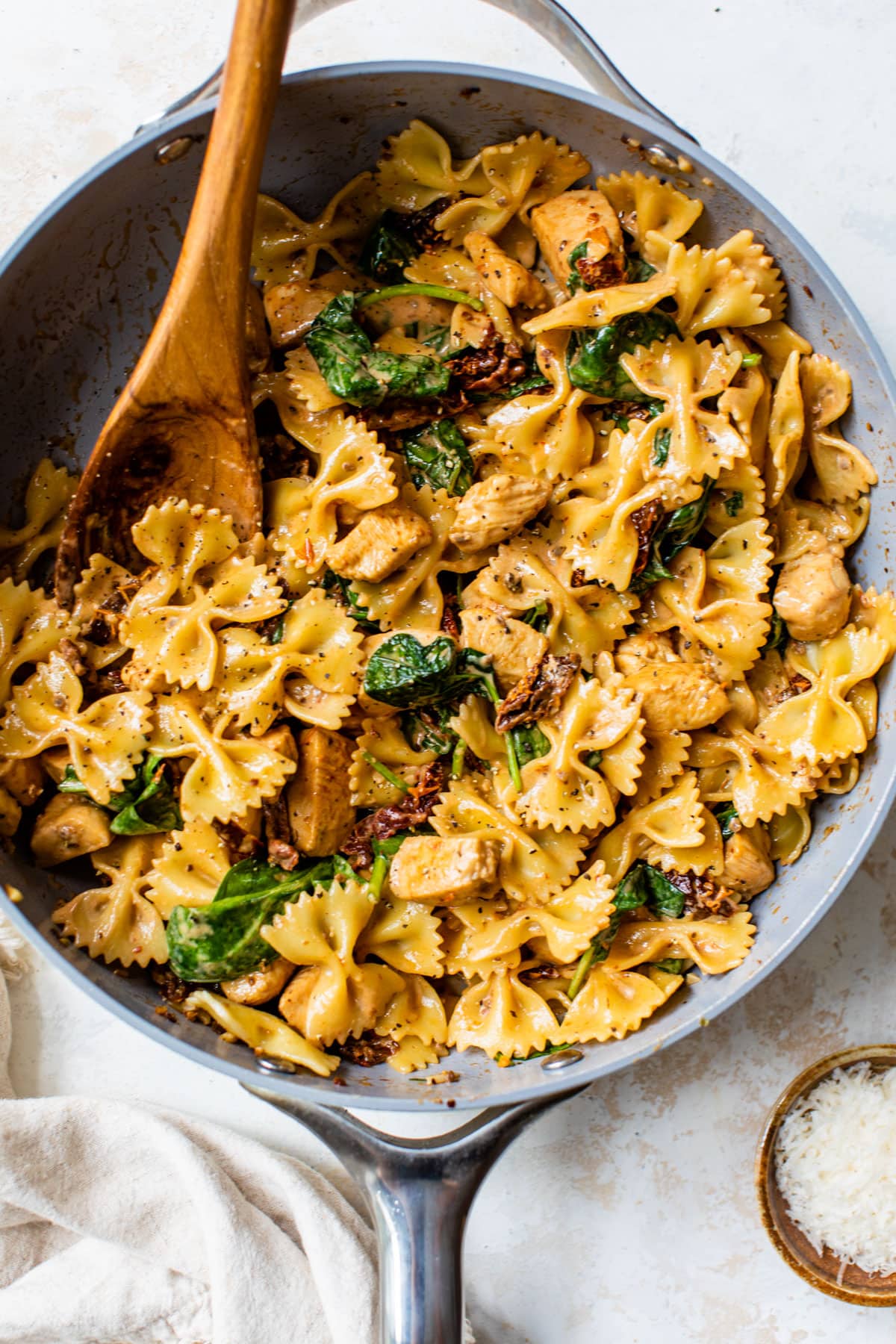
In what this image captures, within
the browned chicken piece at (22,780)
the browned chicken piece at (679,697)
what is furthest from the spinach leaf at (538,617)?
the browned chicken piece at (22,780)

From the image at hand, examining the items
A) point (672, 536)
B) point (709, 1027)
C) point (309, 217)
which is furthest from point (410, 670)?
point (709, 1027)

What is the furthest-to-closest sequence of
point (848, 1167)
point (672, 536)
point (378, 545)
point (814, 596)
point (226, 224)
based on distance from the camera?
1. point (848, 1167)
2. point (672, 536)
3. point (378, 545)
4. point (814, 596)
5. point (226, 224)

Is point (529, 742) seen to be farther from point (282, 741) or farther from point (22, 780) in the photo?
point (22, 780)

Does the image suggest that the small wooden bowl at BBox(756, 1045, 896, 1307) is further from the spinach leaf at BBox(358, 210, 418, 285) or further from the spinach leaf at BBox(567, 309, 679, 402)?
the spinach leaf at BBox(358, 210, 418, 285)

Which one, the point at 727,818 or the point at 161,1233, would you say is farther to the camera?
the point at 161,1233

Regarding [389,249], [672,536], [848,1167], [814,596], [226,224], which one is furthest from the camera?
[848,1167]

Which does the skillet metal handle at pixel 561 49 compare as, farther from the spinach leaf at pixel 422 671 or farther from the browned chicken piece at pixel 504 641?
the spinach leaf at pixel 422 671

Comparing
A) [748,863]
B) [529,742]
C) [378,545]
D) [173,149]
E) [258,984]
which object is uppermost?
[173,149]

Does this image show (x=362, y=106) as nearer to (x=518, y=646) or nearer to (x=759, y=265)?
(x=759, y=265)
